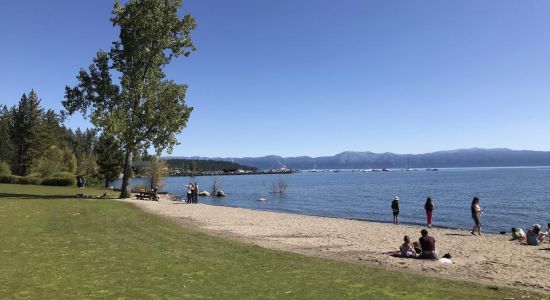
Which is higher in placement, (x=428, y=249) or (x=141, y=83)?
(x=141, y=83)

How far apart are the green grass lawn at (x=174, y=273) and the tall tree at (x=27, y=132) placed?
76.5 m

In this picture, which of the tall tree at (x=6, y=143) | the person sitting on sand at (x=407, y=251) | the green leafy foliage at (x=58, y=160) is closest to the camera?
the person sitting on sand at (x=407, y=251)

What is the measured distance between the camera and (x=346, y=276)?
43.3ft

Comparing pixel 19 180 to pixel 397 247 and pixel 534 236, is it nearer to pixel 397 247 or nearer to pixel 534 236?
pixel 397 247

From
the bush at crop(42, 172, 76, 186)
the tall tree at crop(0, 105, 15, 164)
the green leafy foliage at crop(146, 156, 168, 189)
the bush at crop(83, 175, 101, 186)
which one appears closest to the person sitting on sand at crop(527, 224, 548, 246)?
the bush at crop(42, 172, 76, 186)

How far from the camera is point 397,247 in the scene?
2202cm

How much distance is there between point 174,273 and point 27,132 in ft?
287

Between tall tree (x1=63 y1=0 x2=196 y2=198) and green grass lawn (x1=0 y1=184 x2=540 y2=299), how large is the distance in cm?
2404

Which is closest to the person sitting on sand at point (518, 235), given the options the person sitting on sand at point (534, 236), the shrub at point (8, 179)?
the person sitting on sand at point (534, 236)

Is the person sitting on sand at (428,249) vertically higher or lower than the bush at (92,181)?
lower

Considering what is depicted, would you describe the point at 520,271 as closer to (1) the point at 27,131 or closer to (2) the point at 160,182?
(2) the point at 160,182

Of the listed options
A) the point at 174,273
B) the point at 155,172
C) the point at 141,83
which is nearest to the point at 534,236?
the point at 174,273

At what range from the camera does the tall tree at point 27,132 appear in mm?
86375

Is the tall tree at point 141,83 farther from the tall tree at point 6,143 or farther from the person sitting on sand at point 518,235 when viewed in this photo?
the tall tree at point 6,143
